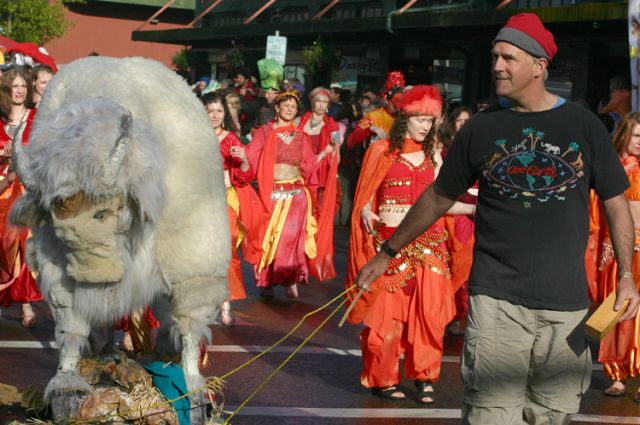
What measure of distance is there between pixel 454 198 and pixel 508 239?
344 mm

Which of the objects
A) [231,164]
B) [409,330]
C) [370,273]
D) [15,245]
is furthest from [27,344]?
[370,273]

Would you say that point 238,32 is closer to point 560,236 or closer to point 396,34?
point 396,34

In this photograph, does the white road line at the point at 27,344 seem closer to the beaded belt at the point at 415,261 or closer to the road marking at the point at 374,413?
the road marking at the point at 374,413

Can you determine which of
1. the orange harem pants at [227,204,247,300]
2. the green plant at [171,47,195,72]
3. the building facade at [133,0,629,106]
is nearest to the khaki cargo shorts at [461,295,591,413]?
the orange harem pants at [227,204,247,300]

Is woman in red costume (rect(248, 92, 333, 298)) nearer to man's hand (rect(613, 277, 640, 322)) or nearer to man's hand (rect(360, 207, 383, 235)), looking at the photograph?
man's hand (rect(360, 207, 383, 235))

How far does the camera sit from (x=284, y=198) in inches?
424

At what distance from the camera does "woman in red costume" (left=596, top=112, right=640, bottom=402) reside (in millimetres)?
7449

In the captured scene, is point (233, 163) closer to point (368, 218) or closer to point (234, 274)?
point (234, 274)

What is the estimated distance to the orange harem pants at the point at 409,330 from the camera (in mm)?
6945

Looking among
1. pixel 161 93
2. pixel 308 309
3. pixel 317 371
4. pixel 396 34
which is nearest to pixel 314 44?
pixel 396 34

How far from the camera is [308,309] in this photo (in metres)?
10.1

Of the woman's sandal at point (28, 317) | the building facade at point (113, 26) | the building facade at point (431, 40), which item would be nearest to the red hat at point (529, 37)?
the woman's sandal at point (28, 317)

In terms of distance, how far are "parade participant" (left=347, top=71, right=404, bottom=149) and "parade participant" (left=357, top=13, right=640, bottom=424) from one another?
394 centimetres

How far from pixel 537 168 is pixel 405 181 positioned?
2.77 meters
